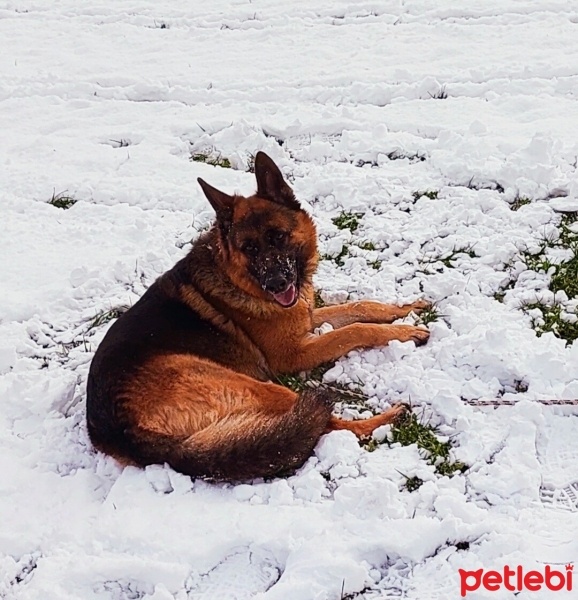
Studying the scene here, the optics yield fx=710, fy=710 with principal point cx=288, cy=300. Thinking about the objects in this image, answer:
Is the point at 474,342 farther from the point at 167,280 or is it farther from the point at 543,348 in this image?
the point at 167,280

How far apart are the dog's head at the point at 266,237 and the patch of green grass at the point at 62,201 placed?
2317 mm

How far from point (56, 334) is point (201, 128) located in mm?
3029

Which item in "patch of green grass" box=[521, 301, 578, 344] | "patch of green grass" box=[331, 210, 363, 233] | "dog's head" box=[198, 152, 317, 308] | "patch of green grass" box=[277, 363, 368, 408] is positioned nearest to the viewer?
"patch of green grass" box=[277, 363, 368, 408]

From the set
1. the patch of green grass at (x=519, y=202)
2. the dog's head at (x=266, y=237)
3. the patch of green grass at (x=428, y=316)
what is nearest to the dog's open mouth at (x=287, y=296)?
the dog's head at (x=266, y=237)

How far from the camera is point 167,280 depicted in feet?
14.3

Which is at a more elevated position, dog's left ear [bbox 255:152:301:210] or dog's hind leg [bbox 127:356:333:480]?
dog's left ear [bbox 255:152:301:210]

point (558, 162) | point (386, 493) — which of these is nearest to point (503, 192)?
point (558, 162)

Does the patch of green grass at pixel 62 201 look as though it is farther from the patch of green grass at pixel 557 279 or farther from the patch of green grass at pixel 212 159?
the patch of green grass at pixel 557 279

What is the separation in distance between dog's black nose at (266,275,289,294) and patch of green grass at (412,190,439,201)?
1.88m

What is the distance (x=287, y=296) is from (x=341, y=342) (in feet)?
1.42

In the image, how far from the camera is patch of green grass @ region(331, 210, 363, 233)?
5.51 m

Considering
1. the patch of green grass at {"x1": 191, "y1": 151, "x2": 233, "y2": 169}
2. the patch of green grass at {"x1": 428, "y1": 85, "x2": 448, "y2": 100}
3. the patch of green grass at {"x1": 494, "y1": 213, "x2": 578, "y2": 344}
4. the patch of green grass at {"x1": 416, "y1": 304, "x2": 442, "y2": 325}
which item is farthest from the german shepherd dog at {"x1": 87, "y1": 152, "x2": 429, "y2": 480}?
the patch of green grass at {"x1": 428, "y1": 85, "x2": 448, "y2": 100}

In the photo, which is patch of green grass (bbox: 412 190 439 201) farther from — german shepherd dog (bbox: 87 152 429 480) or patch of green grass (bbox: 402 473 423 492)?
patch of green grass (bbox: 402 473 423 492)

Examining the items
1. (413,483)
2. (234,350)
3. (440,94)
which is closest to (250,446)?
(413,483)
